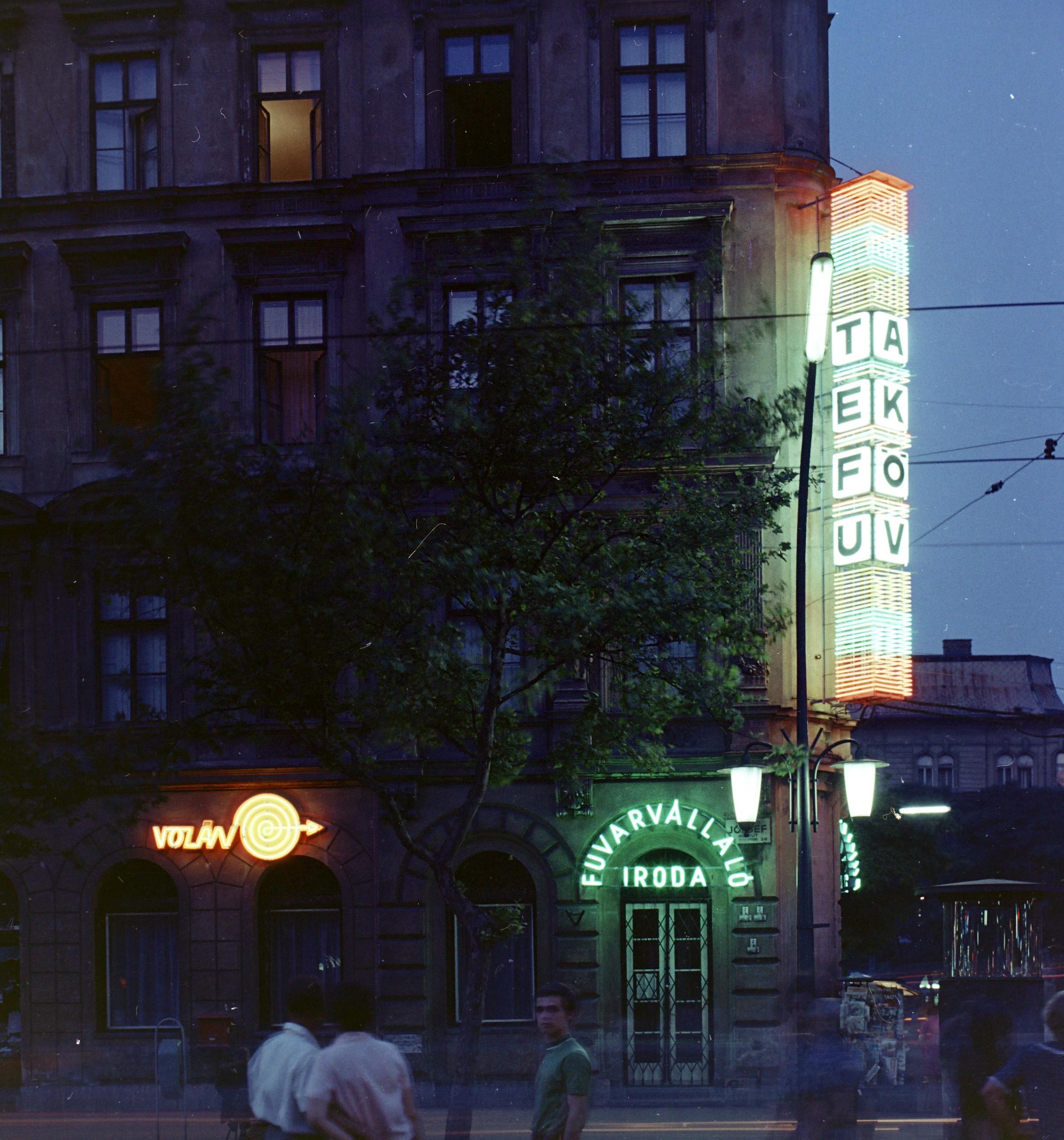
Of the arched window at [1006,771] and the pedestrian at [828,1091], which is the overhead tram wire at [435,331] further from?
the arched window at [1006,771]

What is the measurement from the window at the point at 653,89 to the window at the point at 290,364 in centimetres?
546

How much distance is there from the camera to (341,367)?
24906 millimetres

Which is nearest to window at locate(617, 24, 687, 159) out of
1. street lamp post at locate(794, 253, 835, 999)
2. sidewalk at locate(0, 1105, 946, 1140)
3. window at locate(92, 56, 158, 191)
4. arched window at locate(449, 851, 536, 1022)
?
street lamp post at locate(794, 253, 835, 999)

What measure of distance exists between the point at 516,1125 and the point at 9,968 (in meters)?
9.22

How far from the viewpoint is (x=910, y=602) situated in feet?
80.2

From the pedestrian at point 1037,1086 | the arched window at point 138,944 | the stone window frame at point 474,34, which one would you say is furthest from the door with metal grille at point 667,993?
the pedestrian at point 1037,1086

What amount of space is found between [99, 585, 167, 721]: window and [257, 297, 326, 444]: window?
130 inches

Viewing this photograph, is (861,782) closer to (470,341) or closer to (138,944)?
(470,341)

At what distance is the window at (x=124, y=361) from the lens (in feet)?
83.1

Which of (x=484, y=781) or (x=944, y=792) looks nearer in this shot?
(x=484, y=781)

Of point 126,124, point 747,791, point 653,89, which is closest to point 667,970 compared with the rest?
point 747,791

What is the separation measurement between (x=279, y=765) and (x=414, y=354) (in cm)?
824

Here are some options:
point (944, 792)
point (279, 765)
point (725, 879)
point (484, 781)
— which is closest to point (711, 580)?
point (484, 781)

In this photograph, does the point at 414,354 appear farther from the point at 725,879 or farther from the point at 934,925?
the point at 934,925
